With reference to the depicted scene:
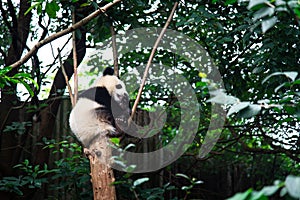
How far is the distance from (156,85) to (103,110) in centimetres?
51

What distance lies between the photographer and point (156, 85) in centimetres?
340

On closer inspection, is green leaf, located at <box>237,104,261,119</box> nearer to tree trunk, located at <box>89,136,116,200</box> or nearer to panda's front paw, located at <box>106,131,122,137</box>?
tree trunk, located at <box>89,136,116,200</box>

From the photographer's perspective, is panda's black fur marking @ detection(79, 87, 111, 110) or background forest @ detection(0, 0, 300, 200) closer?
background forest @ detection(0, 0, 300, 200)

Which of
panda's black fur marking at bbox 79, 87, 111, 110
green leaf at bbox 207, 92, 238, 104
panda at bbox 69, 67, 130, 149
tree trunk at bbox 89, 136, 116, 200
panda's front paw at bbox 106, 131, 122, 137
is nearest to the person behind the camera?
green leaf at bbox 207, 92, 238, 104

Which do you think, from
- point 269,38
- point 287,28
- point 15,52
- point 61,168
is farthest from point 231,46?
point 15,52

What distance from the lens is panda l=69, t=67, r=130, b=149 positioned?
9.98ft

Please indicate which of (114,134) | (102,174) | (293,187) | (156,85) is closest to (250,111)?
(293,187)

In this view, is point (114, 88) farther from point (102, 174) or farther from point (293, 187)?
point (293, 187)

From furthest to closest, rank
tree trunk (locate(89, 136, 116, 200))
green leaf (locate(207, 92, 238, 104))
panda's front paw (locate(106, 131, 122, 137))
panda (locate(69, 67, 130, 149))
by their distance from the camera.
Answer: panda (locate(69, 67, 130, 149)) < panda's front paw (locate(106, 131, 122, 137)) < tree trunk (locate(89, 136, 116, 200)) < green leaf (locate(207, 92, 238, 104))

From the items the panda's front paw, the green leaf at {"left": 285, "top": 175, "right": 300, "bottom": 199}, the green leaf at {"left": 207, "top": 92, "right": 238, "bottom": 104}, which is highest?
the green leaf at {"left": 207, "top": 92, "right": 238, "bottom": 104}

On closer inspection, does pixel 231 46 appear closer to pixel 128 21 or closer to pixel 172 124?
pixel 128 21

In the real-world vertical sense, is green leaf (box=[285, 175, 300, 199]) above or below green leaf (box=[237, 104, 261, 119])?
below

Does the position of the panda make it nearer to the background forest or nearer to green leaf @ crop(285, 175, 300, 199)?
the background forest

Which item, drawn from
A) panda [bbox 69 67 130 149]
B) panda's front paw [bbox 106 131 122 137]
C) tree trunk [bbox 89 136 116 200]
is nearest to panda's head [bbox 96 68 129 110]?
panda [bbox 69 67 130 149]
